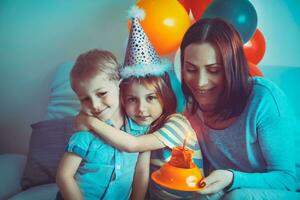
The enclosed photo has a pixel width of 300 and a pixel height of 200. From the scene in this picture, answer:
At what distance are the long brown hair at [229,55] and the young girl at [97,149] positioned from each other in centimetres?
22

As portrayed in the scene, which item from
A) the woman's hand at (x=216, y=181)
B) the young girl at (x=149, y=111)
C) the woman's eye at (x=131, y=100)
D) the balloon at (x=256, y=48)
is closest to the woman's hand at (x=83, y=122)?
the young girl at (x=149, y=111)

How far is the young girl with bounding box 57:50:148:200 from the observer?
93 cm

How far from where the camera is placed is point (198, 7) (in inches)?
40.6

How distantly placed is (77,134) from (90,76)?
0.15m

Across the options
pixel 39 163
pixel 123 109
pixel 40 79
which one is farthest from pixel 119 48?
pixel 39 163

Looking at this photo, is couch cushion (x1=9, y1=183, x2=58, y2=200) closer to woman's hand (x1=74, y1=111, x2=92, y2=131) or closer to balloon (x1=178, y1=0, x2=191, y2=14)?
woman's hand (x1=74, y1=111, x2=92, y2=131)

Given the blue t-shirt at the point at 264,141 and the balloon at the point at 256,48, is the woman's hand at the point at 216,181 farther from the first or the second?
the balloon at the point at 256,48

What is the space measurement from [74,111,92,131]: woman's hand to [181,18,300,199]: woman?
27cm

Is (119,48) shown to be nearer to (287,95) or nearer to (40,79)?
(40,79)

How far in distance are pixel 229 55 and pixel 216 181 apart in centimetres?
29

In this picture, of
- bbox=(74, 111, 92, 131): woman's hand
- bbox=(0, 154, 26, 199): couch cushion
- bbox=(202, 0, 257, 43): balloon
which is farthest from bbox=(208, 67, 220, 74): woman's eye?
bbox=(0, 154, 26, 199): couch cushion

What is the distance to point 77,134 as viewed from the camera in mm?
956

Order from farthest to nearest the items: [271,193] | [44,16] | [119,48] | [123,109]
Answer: [44,16]
[119,48]
[123,109]
[271,193]

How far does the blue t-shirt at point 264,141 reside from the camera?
0.87m
